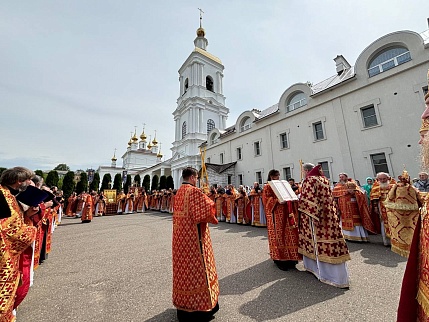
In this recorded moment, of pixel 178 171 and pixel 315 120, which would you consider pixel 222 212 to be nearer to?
pixel 315 120

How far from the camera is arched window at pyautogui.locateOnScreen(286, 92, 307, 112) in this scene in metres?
17.3

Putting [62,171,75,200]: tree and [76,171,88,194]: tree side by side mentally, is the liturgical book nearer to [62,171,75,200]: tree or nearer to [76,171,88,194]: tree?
[62,171,75,200]: tree

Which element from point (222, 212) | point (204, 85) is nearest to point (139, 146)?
point (204, 85)

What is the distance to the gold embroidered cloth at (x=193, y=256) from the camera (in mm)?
2486

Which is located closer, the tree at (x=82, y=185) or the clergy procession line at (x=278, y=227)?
the clergy procession line at (x=278, y=227)

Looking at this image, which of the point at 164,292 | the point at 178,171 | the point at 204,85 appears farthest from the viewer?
the point at 204,85

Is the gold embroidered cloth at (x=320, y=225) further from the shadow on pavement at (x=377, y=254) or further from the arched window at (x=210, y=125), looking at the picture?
the arched window at (x=210, y=125)

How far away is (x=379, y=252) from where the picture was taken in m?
5.02

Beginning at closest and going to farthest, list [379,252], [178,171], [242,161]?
[379,252] < [242,161] < [178,171]

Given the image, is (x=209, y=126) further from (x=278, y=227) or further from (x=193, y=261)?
(x=193, y=261)

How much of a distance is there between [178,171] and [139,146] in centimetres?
3770

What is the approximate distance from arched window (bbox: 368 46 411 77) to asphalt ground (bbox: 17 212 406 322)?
41.9 feet

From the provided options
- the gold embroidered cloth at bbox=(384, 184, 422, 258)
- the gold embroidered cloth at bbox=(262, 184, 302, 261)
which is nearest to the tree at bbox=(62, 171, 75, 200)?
the gold embroidered cloth at bbox=(262, 184, 302, 261)

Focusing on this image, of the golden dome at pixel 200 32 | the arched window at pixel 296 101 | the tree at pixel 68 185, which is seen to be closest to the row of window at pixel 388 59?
the arched window at pixel 296 101
